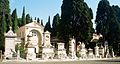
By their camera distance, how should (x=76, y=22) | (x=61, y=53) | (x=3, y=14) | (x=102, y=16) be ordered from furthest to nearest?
(x=102, y=16)
(x=76, y=22)
(x=3, y=14)
(x=61, y=53)

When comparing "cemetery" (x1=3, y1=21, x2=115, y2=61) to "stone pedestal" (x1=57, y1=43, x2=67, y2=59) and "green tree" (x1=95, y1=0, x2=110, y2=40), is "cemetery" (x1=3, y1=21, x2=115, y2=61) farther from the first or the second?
"green tree" (x1=95, y1=0, x2=110, y2=40)

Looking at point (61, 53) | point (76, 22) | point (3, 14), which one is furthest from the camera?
point (76, 22)

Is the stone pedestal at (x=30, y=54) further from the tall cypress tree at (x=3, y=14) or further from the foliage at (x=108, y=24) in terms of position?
the foliage at (x=108, y=24)

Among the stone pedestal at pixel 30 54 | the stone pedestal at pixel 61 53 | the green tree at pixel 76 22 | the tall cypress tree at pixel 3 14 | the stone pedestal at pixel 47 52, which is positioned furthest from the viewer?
the green tree at pixel 76 22

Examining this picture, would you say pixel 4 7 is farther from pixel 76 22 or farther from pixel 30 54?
pixel 30 54

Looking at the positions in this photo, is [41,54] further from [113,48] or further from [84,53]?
[113,48]

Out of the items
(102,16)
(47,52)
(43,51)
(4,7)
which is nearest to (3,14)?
(4,7)

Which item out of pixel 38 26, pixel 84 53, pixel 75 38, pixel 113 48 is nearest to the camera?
pixel 84 53

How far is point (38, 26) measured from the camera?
6262cm

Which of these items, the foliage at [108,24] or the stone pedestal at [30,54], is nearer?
the stone pedestal at [30,54]

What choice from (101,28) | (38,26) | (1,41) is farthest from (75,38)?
(38,26)

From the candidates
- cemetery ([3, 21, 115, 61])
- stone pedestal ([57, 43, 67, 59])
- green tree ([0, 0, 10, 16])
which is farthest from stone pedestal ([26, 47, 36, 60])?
green tree ([0, 0, 10, 16])

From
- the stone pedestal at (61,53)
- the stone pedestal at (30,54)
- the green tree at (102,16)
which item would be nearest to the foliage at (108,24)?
the green tree at (102,16)

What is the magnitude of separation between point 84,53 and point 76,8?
397 inches
